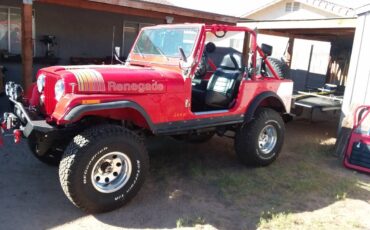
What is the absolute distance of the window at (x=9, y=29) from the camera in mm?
10094

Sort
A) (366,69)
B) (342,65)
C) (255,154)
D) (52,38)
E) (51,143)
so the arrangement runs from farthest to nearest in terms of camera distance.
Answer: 1. (342,65)
2. (52,38)
3. (366,69)
4. (255,154)
5. (51,143)

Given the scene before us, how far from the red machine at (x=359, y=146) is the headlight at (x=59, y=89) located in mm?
4323

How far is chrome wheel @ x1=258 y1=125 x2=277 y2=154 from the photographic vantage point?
17.0 feet

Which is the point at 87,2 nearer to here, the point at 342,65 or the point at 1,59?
the point at 1,59

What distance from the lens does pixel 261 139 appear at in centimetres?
520

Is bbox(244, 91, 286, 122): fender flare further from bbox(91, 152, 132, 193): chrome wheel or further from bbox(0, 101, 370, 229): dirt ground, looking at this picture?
bbox(91, 152, 132, 193): chrome wheel

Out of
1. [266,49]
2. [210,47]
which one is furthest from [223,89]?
[266,49]

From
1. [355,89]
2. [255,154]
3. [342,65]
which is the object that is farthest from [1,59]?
[342,65]

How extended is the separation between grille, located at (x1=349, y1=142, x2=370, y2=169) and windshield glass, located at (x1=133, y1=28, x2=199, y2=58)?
10.1ft

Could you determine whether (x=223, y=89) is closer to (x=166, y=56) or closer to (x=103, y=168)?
(x=166, y=56)

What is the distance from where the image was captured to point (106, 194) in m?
3.54

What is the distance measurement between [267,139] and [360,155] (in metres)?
1.47

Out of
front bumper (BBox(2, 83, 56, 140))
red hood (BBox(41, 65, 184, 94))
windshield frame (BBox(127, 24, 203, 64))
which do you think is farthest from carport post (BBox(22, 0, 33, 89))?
red hood (BBox(41, 65, 184, 94))

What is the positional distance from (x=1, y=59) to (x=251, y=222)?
29.5 feet
